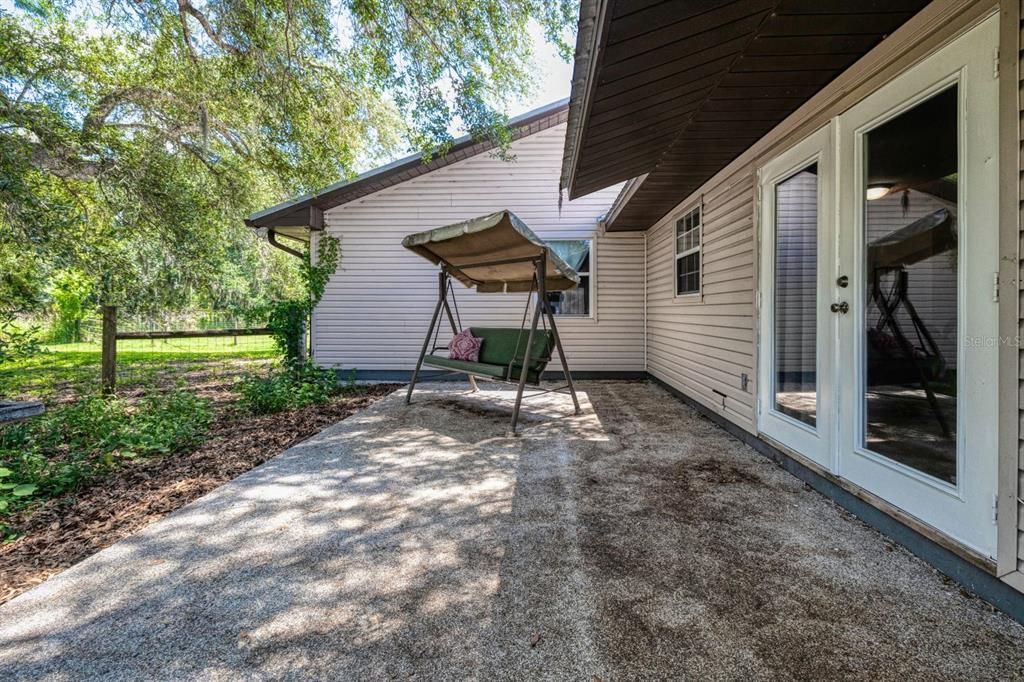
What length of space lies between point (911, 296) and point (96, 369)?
1060cm

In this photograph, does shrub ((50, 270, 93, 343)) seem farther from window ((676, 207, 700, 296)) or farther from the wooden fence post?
window ((676, 207, 700, 296))

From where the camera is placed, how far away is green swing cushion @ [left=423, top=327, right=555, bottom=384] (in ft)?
14.9

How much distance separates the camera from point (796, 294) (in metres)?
3.01

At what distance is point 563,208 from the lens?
734cm

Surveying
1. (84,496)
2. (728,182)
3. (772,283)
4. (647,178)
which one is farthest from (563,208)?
(84,496)

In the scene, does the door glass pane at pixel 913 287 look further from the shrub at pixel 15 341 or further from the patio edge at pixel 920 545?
the shrub at pixel 15 341

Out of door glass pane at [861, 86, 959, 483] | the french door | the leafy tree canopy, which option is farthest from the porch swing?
door glass pane at [861, 86, 959, 483]

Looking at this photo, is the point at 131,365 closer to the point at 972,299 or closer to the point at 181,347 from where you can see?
the point at 181,347

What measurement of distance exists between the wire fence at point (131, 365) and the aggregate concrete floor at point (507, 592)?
3147 millimetres

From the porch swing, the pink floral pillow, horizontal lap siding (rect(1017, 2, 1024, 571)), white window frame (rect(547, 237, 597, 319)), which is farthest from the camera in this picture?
white window frame (rect(547, 237, 597, 319))

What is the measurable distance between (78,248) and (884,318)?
757 centimetres

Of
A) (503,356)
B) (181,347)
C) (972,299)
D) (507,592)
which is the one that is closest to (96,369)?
(181,347)

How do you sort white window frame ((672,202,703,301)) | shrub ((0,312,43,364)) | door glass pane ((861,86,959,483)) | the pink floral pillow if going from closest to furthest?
door glass pane ((861,86,959,483)), shrub ((0,312,43,364)), white window frame ((672,202,703,301)), the pink floral pillow

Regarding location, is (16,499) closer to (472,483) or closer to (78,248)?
(472,483)
